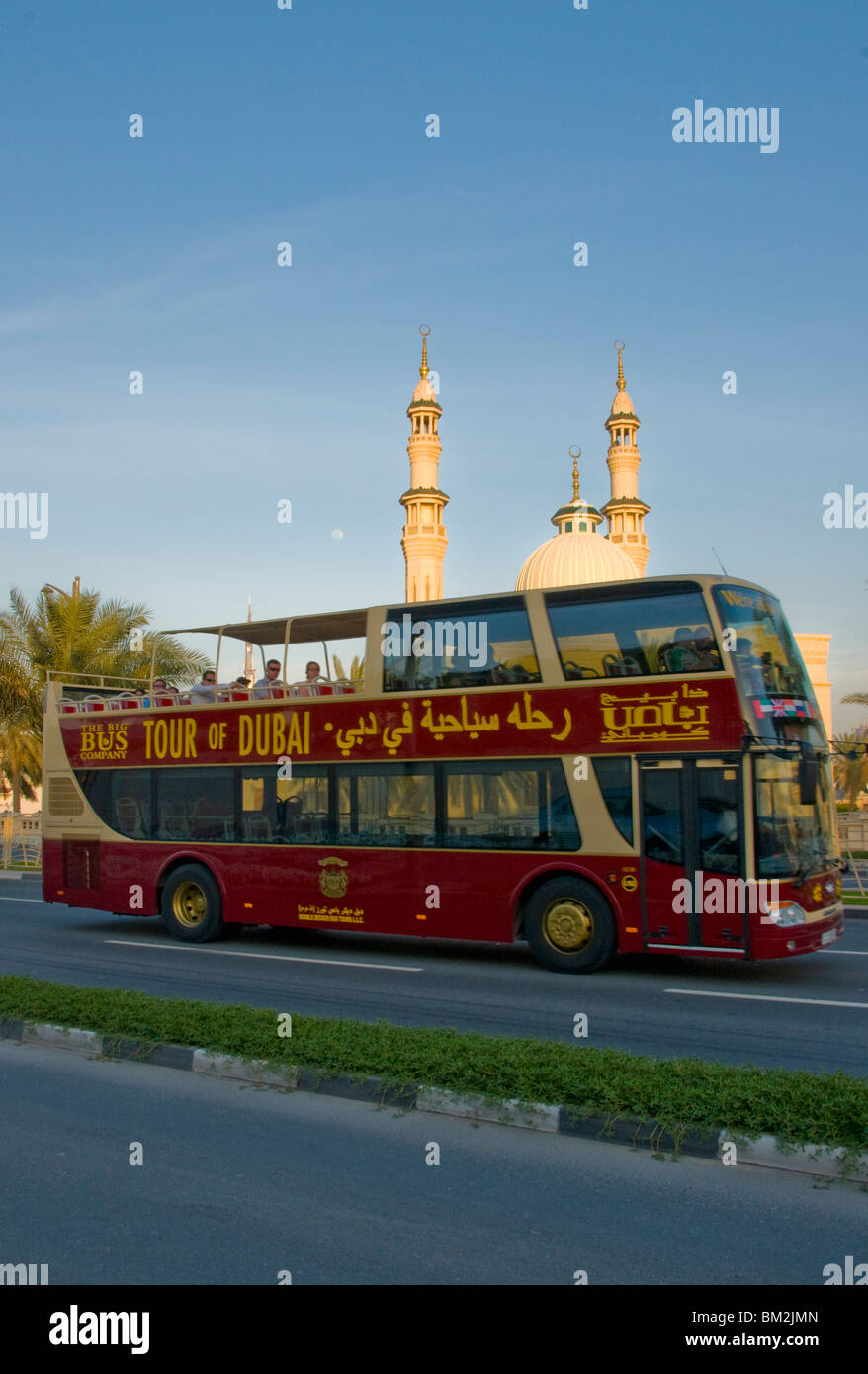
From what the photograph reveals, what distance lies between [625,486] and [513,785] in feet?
210

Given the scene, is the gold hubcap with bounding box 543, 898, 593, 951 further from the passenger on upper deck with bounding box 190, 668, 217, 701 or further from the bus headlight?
the passenger on upper deck with bounding box 190, 668, 217, 701

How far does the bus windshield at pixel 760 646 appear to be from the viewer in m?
10.5

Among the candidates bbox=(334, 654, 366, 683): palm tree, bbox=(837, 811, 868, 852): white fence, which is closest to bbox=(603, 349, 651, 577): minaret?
bbox=(837, 811, 868, 852): white fence

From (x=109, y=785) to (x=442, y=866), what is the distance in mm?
5247

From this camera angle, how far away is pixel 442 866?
1180cm

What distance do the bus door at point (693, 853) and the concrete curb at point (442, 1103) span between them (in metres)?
4.77

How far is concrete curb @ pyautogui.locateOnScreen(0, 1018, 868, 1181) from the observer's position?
5.11m

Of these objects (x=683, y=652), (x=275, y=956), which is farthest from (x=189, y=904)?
(x=683, y=652)

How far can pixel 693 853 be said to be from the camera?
1038 cm

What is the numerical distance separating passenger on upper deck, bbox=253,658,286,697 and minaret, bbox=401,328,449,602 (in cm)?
5196

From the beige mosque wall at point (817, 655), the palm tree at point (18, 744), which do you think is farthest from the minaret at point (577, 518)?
the palm tree at point (18, 744)

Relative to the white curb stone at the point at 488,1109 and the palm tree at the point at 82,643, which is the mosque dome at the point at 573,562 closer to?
the palm tree at the point at 82,643

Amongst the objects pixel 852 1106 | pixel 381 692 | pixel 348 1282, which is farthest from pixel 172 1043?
pixel 381 692

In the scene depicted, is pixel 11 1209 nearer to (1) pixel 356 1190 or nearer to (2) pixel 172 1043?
(1) pixel 356 1190
